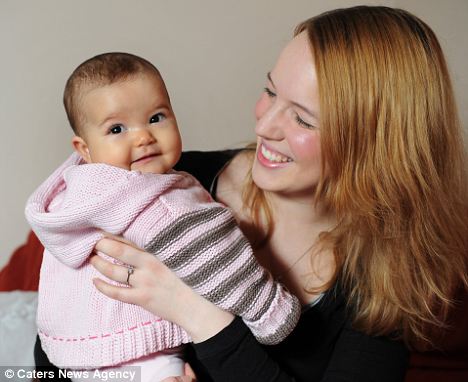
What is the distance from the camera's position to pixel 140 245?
116cm

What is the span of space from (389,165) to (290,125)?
9.8 inches

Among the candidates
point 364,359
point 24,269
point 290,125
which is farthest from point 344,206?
point 24,269

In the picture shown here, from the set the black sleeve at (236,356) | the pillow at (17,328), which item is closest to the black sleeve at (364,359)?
the black sleeve at (236,356)

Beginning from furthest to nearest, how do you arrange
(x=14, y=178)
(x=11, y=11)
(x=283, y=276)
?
(x=14, y=178) < (x=11, y=11) < (x=283, y=276)

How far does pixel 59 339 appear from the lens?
1284 millimetres

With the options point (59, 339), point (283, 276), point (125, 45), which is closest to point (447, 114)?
point (283, 276)

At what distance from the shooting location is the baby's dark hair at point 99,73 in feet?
3.86

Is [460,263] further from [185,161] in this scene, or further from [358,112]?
[185,161]

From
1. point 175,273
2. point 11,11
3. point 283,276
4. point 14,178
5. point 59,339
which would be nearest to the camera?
point 175,273

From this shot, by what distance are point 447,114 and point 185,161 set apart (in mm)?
700

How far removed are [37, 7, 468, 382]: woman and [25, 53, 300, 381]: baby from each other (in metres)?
0.07

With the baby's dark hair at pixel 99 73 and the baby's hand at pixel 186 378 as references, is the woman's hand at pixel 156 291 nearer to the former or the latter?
the baby's hand at pixel 186 378

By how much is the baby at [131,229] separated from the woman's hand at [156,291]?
A: 40 mm

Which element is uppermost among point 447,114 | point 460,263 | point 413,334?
point 447,114
